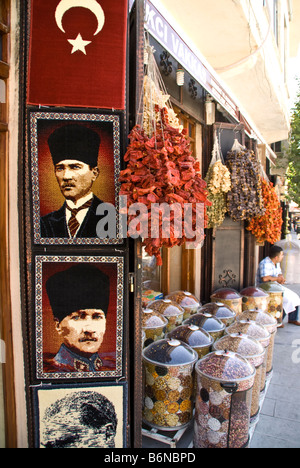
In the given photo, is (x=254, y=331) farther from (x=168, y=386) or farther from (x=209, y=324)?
(x=168, y=386)

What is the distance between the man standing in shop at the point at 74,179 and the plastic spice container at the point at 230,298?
2.66 meters

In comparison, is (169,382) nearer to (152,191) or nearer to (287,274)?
(152,191)

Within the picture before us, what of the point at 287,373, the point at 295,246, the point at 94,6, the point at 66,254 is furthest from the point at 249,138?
the point at 66,254

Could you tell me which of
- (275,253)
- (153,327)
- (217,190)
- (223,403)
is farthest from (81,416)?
(275,253)

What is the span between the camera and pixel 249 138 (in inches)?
211

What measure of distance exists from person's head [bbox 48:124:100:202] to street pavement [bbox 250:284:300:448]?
2.24 metres

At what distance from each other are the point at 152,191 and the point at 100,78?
786 millimetres

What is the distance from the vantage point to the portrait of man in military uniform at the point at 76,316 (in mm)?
1952

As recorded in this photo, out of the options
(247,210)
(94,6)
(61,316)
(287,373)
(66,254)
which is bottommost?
(287,373)

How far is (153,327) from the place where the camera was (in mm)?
2865

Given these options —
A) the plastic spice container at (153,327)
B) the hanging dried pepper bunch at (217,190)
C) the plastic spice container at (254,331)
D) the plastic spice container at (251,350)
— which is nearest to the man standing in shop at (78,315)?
the plastic spice container at (153,327)

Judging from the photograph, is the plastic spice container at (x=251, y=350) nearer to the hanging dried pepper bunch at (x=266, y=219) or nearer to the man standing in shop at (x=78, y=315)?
the man standing in shop at (x=78, y=315)

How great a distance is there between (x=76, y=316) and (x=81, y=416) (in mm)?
600

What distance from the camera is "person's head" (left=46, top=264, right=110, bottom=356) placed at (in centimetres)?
196
